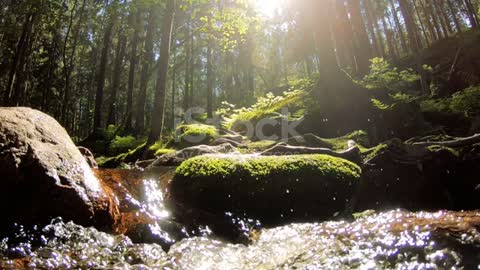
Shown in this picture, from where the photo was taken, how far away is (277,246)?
11.7ft

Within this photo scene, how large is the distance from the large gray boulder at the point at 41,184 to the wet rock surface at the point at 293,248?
23 centimetres

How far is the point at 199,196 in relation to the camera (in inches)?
188

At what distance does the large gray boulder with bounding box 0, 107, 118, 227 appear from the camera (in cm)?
386

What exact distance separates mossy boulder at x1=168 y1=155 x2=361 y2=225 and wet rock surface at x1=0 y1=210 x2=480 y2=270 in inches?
22.3

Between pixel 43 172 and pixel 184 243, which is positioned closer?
pixel 184 243

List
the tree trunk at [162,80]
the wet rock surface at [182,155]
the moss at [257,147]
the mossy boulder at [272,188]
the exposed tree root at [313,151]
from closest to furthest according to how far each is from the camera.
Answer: the mossy boulder at [272,188] → the exposed tree root at [313,151] → the wet rock surface at [182,155] → the moss at [257,147] → the tree trunk at [162,80]

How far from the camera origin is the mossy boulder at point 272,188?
15.0 feet

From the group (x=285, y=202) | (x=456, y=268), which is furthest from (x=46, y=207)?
(x=456, y=268)

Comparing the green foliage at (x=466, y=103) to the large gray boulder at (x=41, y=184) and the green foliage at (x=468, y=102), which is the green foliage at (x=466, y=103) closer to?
the green foliage at (x=468, y=102)

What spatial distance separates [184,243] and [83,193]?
1.43m

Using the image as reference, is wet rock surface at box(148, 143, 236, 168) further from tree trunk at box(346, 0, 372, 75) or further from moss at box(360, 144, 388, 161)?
tree trunk at box(346, 0, 372, 75)

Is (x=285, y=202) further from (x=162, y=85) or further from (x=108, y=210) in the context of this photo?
(x=162, y=85)

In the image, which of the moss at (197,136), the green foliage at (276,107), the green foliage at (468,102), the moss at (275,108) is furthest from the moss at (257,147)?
the green foliage at (468,102)

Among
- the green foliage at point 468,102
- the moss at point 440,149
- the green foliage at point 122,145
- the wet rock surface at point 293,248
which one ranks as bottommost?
the wet rock surface at point 293,248
